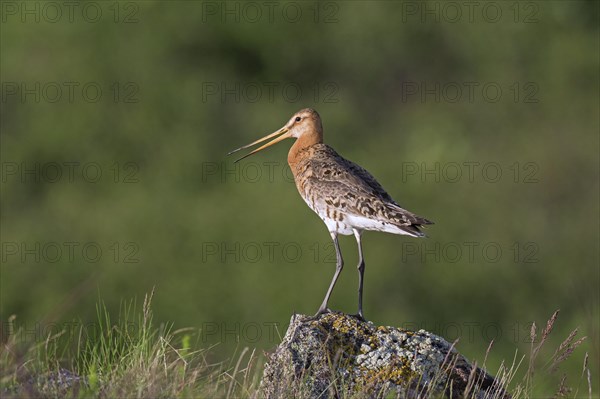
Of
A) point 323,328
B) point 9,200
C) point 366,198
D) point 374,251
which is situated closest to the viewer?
point 323,328

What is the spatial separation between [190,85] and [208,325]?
22.4 ft

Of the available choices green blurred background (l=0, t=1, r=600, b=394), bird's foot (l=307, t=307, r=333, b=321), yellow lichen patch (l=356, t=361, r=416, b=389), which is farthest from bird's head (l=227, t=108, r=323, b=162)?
green blurred background (l=0, t=1, r=600, b=394)

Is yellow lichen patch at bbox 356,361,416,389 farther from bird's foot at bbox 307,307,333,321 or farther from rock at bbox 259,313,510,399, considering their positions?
bird's foot at bbox 307,307,333,321

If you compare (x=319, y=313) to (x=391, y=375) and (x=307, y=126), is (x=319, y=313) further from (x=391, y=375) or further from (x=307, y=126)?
(x=307, y=126)

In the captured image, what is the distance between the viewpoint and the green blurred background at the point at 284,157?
24594mm

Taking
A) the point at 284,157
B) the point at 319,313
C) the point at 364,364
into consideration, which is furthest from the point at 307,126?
A: the point at 284,157

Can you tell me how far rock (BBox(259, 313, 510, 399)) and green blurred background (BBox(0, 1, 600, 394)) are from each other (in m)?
14.8

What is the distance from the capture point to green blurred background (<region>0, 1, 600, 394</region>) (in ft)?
80.7

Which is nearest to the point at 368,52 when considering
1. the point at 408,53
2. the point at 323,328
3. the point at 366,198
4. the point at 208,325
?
the point at 408,53

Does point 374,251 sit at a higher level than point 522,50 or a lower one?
Answer: lower

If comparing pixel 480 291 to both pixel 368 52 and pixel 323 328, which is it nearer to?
pixel 368 52

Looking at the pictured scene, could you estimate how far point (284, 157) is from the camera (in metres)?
25.5

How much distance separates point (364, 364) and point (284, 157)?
1870 cm

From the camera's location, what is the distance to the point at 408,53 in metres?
29.4
